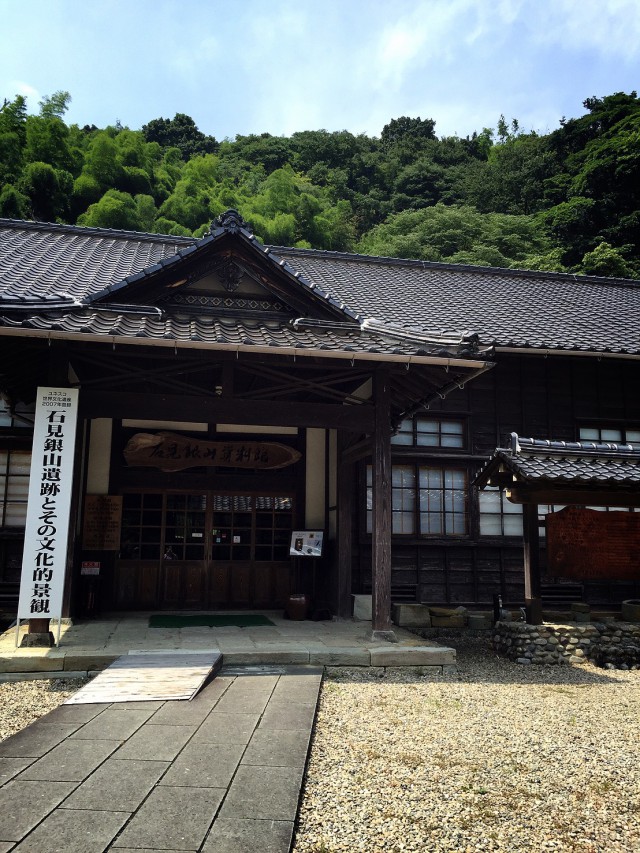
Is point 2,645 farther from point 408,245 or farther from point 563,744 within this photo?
point 408,245

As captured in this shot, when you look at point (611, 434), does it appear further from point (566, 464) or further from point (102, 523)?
point (102, 523)

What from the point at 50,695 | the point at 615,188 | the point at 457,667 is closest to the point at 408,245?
the point at 615,188

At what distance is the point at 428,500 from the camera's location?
36.8 feet

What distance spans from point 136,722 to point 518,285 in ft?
48.4

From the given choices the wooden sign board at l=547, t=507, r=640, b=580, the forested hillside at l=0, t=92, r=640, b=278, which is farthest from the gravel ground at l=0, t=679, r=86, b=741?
the forested hillside at l=0, t=92, r=640, b=278

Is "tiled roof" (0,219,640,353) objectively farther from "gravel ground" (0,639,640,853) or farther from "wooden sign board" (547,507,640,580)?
"gravel ground" (0,639,640,853)

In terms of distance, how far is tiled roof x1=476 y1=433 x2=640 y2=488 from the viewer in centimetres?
840

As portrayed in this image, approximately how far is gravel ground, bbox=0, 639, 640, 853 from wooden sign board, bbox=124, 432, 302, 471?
4.44 meters

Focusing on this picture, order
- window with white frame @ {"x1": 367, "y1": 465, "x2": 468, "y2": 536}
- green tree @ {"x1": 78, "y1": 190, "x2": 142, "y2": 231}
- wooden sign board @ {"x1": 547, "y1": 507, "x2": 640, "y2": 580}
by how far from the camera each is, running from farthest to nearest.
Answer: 1. green tree @ {"x1": 78, "y1": 190, "x2": 142, "y2": 231}
2. window with white frame @ {"x1": 367, "y1": 465, "x2": 468, "y2": 536}
3. wooden sign board @ {"x1": 547, "y1": 507, "x2": 640, "y2": 580}

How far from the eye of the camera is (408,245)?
→ 3209cm

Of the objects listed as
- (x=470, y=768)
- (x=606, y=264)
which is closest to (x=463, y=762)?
(x=470, y=768)

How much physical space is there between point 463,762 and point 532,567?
477 cm

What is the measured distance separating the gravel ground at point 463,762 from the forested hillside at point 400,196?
23.7 meters

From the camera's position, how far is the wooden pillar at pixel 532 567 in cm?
859
